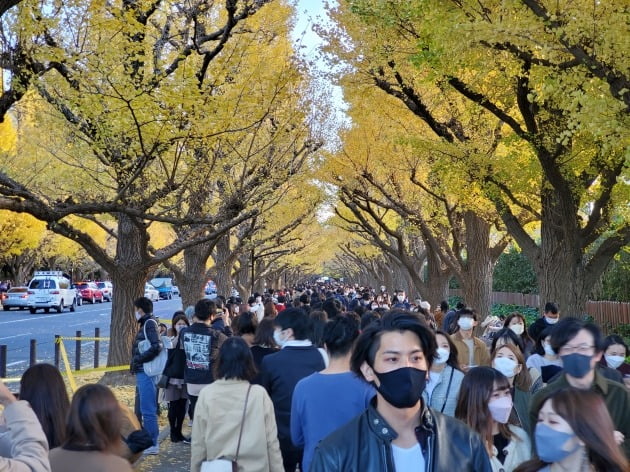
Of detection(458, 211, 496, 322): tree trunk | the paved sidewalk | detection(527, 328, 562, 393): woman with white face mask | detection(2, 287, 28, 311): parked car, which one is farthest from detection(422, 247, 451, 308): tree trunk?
detection(2, 287, 28, 311): parked car

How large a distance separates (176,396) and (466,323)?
12.2 feet

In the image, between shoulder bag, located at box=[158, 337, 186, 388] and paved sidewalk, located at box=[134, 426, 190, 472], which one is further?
shoulder bag, located at box=[158, 337, 186, 388]

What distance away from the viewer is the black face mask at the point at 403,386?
9.01 ft

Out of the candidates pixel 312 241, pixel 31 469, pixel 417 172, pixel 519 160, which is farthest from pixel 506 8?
pixel 312 241

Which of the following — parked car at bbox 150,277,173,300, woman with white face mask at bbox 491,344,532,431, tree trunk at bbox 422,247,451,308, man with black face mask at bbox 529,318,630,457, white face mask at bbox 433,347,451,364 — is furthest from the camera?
parked car at bbox 150,277,173,300

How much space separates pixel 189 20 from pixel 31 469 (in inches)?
397

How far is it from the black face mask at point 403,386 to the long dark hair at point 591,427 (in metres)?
0.62

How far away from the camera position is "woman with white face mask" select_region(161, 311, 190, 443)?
924cm

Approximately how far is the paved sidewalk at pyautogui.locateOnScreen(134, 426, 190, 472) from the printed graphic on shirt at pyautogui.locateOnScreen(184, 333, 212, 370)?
3.70 ft

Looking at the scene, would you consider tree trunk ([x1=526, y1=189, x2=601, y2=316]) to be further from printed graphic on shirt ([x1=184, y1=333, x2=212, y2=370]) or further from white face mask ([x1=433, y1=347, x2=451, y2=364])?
white face mask ([x1=433, y1=347, x2=451, y2=364])

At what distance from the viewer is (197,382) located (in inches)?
316

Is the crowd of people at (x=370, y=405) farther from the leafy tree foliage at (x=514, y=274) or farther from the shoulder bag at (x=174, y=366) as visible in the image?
the leafy tree foliage at (x=514, y=274)

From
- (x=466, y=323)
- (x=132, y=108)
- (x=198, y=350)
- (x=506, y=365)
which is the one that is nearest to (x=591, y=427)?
(x=506, y=365)

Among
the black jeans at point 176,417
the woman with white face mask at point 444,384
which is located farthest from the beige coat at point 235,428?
the black jeans at point 176,417
